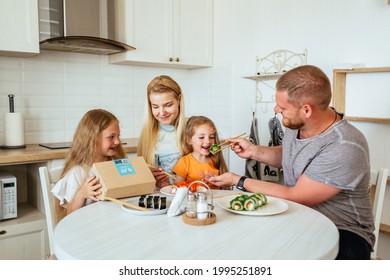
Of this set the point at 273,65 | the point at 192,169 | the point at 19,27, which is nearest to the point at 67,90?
the point at 19,27

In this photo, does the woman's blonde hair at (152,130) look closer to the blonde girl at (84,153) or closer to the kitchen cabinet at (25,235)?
the blonde girl at (84,153)

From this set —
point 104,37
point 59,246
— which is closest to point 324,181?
point 59,246

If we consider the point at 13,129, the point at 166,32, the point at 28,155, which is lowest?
the point at 28,155

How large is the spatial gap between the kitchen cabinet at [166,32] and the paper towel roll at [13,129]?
2.93ft

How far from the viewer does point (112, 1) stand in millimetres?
2922

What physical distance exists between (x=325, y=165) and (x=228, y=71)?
6.48 feet

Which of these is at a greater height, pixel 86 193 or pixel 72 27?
pixel 72 27

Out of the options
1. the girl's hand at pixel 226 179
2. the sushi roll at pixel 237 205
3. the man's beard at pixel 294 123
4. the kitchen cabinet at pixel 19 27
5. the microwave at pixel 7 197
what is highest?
the kitchen cabinet at pixel 19 27

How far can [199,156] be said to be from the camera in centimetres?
198

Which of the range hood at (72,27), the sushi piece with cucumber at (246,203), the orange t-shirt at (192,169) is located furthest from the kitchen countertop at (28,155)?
the sushi piece with cucumber at (246,203)

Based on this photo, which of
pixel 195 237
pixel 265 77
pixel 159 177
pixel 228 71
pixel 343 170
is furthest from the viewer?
pixel 228 71

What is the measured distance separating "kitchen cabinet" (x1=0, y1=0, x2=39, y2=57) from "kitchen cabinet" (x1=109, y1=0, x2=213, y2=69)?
0.67 meters

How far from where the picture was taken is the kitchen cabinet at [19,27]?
236 centimetres

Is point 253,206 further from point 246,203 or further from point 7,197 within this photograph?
point 7,197
